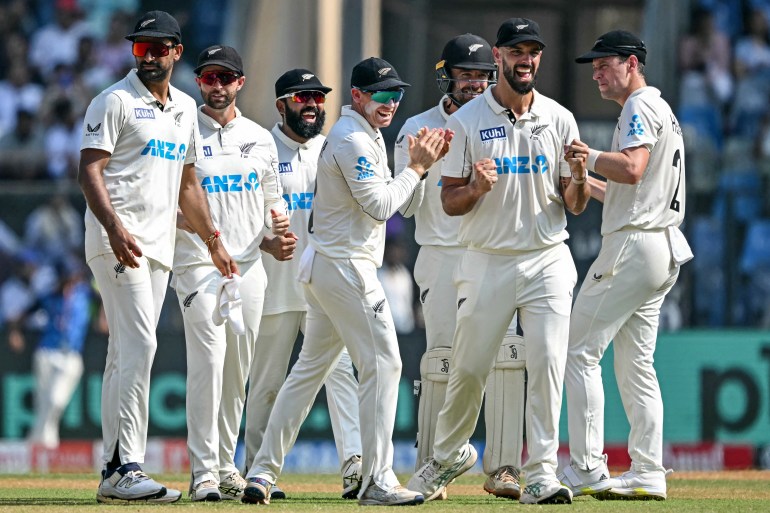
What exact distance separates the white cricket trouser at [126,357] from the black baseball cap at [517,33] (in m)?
2.15

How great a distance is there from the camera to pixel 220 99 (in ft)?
27.2

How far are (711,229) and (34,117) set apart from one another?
7.70 m

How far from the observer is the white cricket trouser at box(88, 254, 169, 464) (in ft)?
23.9

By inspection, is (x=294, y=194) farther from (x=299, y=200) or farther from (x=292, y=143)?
(x=292, y=143)

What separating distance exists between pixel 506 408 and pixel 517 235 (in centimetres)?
122

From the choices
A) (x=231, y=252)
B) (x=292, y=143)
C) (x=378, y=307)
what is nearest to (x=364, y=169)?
(x=378, y=307)

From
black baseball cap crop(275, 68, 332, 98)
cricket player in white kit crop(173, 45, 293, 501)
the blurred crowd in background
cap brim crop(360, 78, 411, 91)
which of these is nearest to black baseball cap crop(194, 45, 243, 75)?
cricket player in white kit crop(173, 45, 293, 501)

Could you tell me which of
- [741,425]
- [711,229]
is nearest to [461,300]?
[741,425]

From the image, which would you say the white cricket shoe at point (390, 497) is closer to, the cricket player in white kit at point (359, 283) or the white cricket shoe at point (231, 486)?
the cricket player in white kit at point (359, 283)

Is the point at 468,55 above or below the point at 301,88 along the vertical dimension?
above

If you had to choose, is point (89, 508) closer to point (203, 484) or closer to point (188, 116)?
point (203, 484)

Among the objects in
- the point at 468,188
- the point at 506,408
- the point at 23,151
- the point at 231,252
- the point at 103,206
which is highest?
the point at 23,151

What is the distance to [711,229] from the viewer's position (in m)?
13.8

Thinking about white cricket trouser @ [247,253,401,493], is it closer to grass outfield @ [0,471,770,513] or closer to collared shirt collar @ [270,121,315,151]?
grass outfield @ [0,471,770,513]
